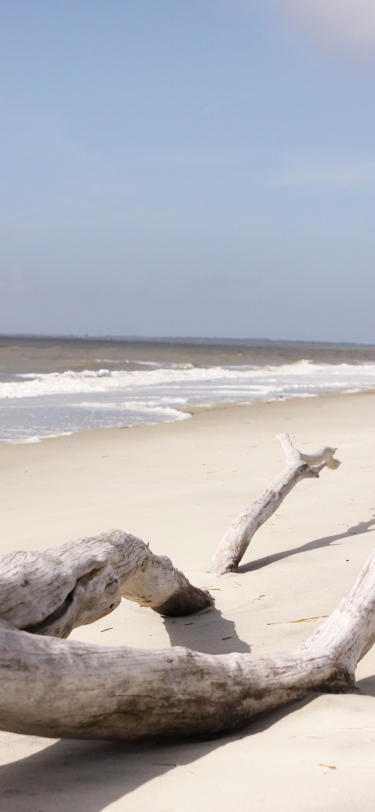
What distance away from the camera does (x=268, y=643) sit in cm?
314

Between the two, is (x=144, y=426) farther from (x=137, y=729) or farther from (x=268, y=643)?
(x=137, y=729)

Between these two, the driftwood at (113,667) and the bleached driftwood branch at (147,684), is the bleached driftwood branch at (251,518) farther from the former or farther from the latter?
the bleached driftwood branch at (147,684)

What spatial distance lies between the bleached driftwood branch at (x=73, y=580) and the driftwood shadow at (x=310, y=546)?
1.44 meters

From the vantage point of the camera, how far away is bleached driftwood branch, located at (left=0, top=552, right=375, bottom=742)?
6.02ft

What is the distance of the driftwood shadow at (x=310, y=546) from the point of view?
4551mm

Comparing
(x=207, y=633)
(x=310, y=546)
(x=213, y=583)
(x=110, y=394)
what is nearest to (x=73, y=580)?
(x=207, y=633)

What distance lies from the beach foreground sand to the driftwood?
0.31ft

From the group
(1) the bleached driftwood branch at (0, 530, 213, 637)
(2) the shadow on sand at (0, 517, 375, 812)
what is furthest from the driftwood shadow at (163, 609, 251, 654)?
(2) the shadow on sand at (0, 517, 375, 812)

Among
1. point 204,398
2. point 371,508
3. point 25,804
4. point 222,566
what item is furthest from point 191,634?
point 204,398

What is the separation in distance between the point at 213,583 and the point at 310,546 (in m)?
1.00

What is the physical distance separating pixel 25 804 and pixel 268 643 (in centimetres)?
157

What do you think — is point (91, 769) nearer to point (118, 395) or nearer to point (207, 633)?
point (207, 633)

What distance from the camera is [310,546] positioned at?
15.9 feet

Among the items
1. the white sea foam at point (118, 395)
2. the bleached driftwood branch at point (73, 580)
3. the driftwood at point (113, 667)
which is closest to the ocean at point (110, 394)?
the white sea foam at point (118, 395)
